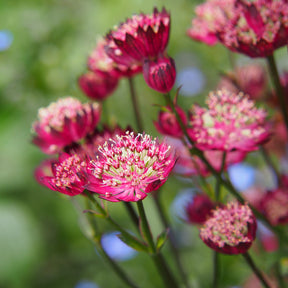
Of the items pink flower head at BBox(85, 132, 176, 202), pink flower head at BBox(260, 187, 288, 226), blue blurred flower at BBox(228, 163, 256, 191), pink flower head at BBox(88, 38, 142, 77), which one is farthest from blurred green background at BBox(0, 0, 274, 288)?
pink flower head at BBox(85, 132, 176, 202)

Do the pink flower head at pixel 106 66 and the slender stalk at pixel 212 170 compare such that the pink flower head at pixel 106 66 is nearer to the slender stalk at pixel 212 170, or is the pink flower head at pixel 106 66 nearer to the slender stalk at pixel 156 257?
the slender stalk at pixel 212 170

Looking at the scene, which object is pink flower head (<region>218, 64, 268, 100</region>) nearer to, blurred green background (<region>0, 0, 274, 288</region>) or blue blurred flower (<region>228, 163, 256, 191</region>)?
blue blurred flower (<region>228, 163, 256, 191</region>)

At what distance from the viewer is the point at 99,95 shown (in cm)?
86

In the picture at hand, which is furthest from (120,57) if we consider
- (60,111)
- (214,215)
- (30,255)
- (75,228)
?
(75,228)

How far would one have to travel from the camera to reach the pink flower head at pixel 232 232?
558mm

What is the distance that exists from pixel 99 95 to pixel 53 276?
0.78 metres

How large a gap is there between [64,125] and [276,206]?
36 cm

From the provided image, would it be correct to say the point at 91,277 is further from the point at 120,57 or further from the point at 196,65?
the point at 196,65

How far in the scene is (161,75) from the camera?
1.87 ft

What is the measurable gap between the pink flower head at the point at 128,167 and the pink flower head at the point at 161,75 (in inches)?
2.7

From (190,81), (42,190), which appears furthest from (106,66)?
(190,81)

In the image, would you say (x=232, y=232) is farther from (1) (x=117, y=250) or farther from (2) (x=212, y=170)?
(1) (x=117, y=250)

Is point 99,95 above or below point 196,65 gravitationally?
above

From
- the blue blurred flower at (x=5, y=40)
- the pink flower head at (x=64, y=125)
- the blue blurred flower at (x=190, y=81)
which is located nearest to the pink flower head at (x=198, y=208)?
Answer: the pink flower head at (x=64, y=125)
